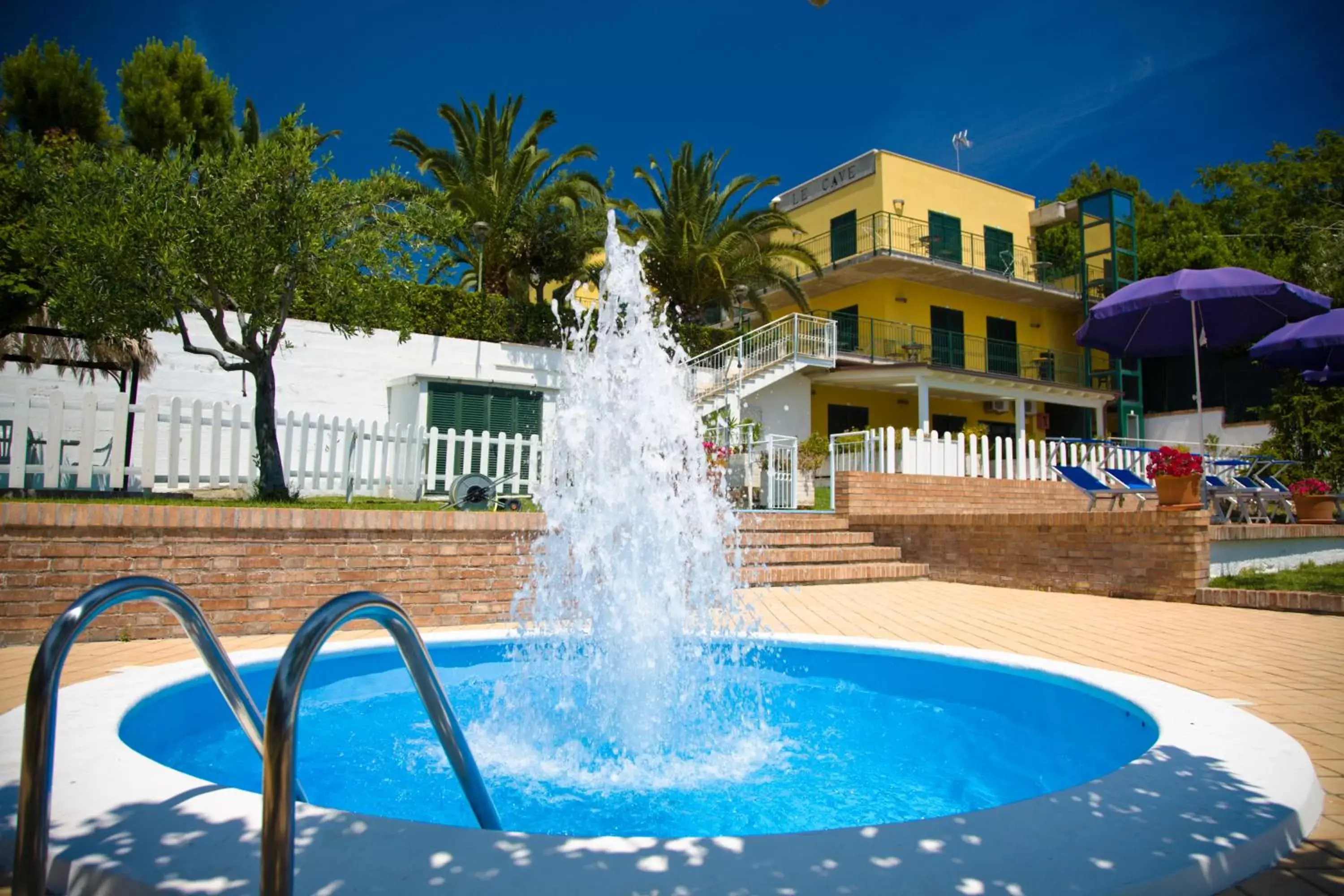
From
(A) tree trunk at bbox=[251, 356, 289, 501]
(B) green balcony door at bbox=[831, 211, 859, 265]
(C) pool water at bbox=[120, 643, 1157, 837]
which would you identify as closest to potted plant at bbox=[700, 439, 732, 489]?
(A) tree trunk at bbox=[251, 356, 289, 501]

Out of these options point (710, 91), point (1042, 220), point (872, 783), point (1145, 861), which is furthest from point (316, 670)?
point (1042, 220)

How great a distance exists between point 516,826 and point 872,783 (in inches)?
65.2

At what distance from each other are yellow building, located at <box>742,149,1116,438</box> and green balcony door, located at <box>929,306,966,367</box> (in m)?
0.05

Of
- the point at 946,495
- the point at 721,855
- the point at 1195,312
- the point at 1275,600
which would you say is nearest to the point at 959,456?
the point at 946,495

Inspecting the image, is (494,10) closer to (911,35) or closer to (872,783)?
(911,35)

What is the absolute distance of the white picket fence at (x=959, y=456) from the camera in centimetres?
1381

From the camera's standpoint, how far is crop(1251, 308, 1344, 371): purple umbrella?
1113cm

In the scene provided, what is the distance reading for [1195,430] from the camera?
83.8 feet

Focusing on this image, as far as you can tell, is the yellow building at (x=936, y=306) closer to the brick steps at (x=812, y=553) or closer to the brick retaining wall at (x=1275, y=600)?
the brick steps at (x=812, y=553)

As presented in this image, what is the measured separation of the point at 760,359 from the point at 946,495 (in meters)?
8.78

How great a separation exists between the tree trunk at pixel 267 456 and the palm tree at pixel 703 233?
13.8 m

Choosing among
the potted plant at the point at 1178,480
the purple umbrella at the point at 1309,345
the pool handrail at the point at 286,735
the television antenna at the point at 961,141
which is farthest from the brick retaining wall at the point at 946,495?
the television antenna at the point at 961,141

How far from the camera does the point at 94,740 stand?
2791 mm

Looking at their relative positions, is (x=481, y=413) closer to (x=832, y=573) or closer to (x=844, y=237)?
(x=832, y=573)
